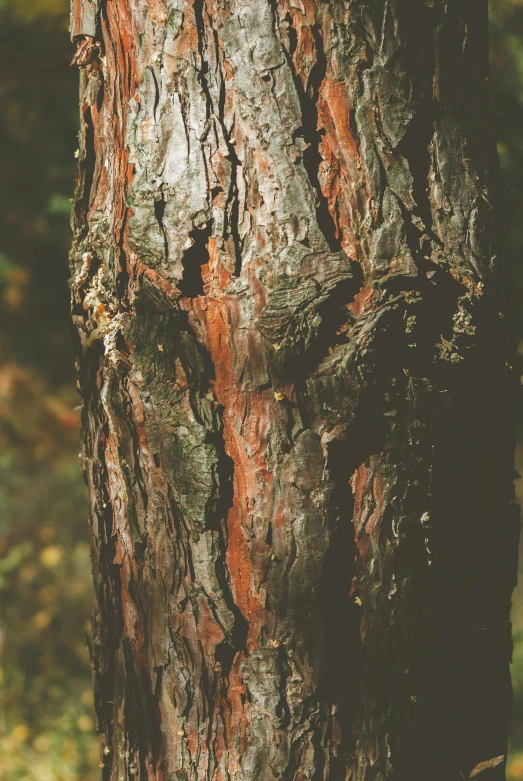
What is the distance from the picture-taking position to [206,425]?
52.5 inches

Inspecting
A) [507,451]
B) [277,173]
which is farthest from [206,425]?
[507,451]

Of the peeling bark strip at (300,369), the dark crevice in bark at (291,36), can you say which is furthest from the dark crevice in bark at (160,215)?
the dark crevice in bark at (291,36)

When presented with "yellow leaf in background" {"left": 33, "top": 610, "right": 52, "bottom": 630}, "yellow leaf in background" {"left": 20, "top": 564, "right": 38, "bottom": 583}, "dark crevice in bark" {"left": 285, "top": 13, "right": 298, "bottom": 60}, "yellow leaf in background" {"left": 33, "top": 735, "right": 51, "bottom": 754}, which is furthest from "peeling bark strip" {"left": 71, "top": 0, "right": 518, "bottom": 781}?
"yellow leaf in background" {"left": 20, "top": 564, "right": 38, "bottom": 583}

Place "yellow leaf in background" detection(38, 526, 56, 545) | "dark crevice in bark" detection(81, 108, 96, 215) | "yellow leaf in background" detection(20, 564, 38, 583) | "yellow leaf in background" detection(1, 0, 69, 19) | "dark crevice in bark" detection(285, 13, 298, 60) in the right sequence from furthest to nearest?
"yellow leaf in background" detection(38, 526, 56, 545) < "yellow leaf in background" detection(20, 564, 38, 583) < "yellow leaf in background" detection(1, 0, 69, 19) < "dark crevice in bark" detection(81, 108, 96, 215) < "dark crevice in bark" detection(285, 13, 298, 60)

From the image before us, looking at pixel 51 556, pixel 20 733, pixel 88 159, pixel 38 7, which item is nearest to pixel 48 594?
pixel 51 556

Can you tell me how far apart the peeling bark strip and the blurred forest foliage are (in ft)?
9.99

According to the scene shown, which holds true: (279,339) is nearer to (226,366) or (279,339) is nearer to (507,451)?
(226,366)

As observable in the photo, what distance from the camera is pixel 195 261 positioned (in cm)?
130

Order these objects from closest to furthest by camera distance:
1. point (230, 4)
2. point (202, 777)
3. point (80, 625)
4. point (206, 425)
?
point (230, 4) < point (206, 425) < point (202, 777) < point (80, 625)

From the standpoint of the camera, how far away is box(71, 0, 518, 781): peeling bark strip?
1261 millimetres

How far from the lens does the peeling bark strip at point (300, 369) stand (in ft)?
4.14

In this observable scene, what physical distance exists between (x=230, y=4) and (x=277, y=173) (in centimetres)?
30

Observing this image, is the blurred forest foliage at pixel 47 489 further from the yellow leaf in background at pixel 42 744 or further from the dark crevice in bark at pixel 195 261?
the dark crevice in bark at pixel 195 261

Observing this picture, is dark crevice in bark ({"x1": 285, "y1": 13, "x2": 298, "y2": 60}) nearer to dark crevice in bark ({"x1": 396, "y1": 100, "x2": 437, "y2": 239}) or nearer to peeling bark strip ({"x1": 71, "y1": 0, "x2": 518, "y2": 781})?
peeling bark strip ({"x1": 71, "y1": 0, "x2": 518, "y2": 781})
